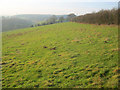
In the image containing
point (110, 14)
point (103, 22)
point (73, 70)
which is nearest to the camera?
point (73, 70)

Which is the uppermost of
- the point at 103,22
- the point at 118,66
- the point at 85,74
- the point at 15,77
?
the point at 103,22

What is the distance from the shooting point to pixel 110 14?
3098 centimetres

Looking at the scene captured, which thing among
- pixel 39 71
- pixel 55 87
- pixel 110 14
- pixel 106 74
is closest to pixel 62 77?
pixel 55 87

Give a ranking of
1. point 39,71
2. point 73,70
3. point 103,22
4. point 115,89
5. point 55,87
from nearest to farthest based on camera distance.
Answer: point 115,89 < point 55,87 < point 73,70 < point 39,71 < point 103,22

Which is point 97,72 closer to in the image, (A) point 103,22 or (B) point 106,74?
(B) point 106,74

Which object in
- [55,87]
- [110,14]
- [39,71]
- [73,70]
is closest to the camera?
[55,87]

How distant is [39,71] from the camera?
8.26 meters

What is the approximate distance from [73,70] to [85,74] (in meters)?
1.10

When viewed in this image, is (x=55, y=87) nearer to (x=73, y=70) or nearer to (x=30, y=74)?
(x=73, y=70)

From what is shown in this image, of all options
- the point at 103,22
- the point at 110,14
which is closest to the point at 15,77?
the point at 110,14

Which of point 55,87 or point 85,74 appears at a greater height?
point 85,74

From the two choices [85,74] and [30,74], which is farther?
[30,74]

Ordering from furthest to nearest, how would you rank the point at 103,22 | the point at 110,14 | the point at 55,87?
1. the point at 103,22
2. the point at 110,14
3. the point at 55,87

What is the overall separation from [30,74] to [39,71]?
A: 76 centimetres
